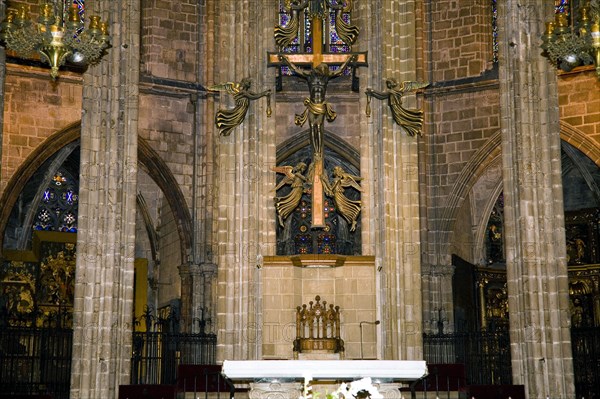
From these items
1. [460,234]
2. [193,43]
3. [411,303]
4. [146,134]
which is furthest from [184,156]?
[411,303]

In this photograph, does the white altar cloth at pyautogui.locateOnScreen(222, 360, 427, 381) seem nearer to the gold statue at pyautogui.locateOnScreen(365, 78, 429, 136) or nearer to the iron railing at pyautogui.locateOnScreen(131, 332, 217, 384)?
the gold statue at pyautogui.locateOnScreen(365, 78, 429, 136)

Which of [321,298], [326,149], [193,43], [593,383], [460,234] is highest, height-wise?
[193,43]

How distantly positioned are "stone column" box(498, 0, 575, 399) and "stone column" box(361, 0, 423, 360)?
1523 mm

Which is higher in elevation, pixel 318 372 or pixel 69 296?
pixel 69 296

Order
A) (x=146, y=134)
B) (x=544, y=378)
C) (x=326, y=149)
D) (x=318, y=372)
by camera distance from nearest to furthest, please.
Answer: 1. (x=318, y=372)
2. (x=544, y=378)
3. (x=146, y=134)
4. (x=326, y=149)

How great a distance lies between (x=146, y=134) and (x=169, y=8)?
116 inches

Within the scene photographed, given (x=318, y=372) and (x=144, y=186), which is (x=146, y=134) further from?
(x=318, y=372)

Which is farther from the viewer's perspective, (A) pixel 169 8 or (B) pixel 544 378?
(A) pixel 169 8

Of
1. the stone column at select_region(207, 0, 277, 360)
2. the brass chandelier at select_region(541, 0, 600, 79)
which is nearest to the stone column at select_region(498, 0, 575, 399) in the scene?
the brass chandelier at select_region(541, 0, 600, 79)

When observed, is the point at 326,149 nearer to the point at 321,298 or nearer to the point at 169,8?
the point at 169,8

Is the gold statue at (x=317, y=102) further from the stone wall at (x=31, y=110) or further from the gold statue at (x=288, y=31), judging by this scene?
the stone wall at (x=31, y=110)

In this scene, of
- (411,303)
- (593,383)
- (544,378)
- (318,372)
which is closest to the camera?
(318,372)

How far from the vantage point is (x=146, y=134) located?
25719mm

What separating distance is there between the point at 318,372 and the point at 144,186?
14.0 m
